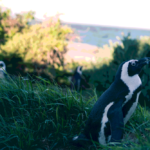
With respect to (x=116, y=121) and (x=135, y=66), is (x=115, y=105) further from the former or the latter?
(x=135, y=66)

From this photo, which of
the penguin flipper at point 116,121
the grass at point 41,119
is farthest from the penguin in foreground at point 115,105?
the grass at point 41,119

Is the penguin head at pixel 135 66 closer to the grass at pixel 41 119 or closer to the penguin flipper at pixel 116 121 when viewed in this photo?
the penguin flipper at pixel 116 121

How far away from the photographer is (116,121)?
224cm

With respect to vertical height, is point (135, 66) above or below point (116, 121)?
above

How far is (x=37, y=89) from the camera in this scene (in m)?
3.42

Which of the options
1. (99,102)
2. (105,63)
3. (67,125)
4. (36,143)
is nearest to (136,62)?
(99,102)

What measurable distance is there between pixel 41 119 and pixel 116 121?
1.16 meters

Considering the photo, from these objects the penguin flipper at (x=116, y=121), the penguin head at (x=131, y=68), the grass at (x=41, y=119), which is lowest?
the grass at (x=41, y=119)

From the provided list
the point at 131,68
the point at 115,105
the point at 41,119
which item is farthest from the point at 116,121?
the point at 41,119

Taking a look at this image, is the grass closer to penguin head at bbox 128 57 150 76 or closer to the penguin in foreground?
the penguin in foreground

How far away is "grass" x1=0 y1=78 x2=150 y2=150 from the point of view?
Answer: 8.61 feet

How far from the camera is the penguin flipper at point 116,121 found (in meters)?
2.16

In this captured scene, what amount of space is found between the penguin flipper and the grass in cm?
37

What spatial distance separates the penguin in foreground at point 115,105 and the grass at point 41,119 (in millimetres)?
196
